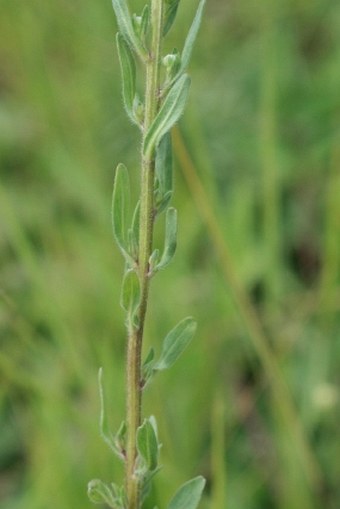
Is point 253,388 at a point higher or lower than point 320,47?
lower

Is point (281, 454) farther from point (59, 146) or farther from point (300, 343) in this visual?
point (59, 146)

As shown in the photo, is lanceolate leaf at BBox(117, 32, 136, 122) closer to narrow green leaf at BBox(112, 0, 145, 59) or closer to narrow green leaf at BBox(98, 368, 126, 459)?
narrow green leaf at BBox(112, 0, 145, 59)

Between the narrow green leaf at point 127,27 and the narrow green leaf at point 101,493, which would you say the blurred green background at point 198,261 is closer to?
the narrow green leaf at point 101,493

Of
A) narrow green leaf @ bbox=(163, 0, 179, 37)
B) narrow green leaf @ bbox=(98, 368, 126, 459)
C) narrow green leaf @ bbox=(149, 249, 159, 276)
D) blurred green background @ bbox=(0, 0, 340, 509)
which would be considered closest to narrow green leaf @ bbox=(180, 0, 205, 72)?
narrow green leaf @ bbox=(163, 0, 179, 37)

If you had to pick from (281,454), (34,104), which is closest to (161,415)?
(281,454)

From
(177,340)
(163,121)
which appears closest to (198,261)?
(177,340)

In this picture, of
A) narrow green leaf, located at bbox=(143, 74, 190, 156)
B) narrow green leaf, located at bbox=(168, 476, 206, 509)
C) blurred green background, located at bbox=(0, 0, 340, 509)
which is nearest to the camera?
narrow green leaf, located at bbox=(143, 74, 190, 156)
